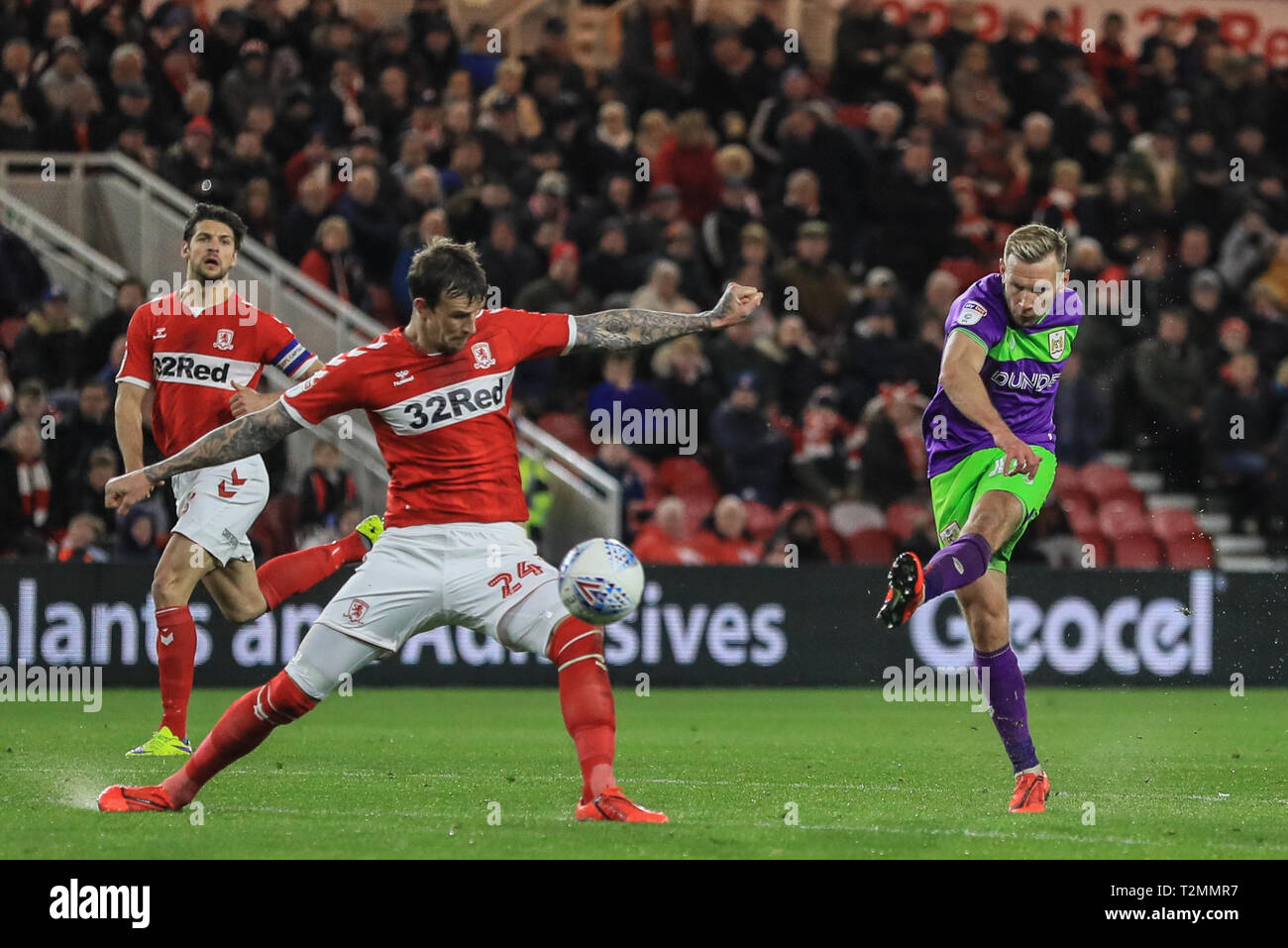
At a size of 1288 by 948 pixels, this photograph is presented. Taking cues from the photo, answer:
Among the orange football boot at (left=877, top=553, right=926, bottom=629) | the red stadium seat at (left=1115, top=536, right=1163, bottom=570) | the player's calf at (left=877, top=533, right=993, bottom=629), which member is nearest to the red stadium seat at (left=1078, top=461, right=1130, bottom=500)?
the red stadium seat at (left=1115, top=536, right=1163, bottom=570)

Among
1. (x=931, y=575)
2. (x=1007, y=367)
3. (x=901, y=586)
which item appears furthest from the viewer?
(x=1007, y=367)

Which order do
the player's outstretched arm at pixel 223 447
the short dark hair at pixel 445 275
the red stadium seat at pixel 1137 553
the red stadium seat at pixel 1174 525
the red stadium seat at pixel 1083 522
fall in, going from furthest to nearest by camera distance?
the red stadium seat at pixel 1174 525, the red stadium seat at pixel 1083 522, the red stadium seat at pixel 1137 553, the player's outstretched arm at pixel 223 447, the short dark hair at pixel 445 275

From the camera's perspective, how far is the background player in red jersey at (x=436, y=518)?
23.7 ft

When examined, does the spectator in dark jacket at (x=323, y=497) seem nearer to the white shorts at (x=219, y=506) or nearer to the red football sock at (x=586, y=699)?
the white shorts at (x=219, y=506)

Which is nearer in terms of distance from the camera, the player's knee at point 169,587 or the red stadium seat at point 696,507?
the player's knee at point 169,587

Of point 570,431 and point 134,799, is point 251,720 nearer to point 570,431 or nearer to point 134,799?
point 134,799

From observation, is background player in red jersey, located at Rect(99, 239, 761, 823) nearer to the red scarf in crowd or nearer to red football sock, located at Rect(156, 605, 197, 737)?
red football sock, located at Rect(156, 605, 197, 737)

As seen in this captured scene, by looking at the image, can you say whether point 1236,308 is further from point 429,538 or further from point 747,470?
point 429,538

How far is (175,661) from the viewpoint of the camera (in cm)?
1023

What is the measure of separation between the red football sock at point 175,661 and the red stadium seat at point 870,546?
24.6 ft

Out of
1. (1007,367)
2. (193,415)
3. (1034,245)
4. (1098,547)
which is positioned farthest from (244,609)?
(1098,547)

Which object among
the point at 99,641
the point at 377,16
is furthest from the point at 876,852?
the point at 377,16

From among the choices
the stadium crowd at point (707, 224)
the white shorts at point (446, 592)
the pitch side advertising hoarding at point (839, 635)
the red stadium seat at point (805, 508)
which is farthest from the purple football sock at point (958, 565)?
the red stadium seat at point (805, 508)

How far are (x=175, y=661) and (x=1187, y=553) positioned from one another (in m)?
10.2
